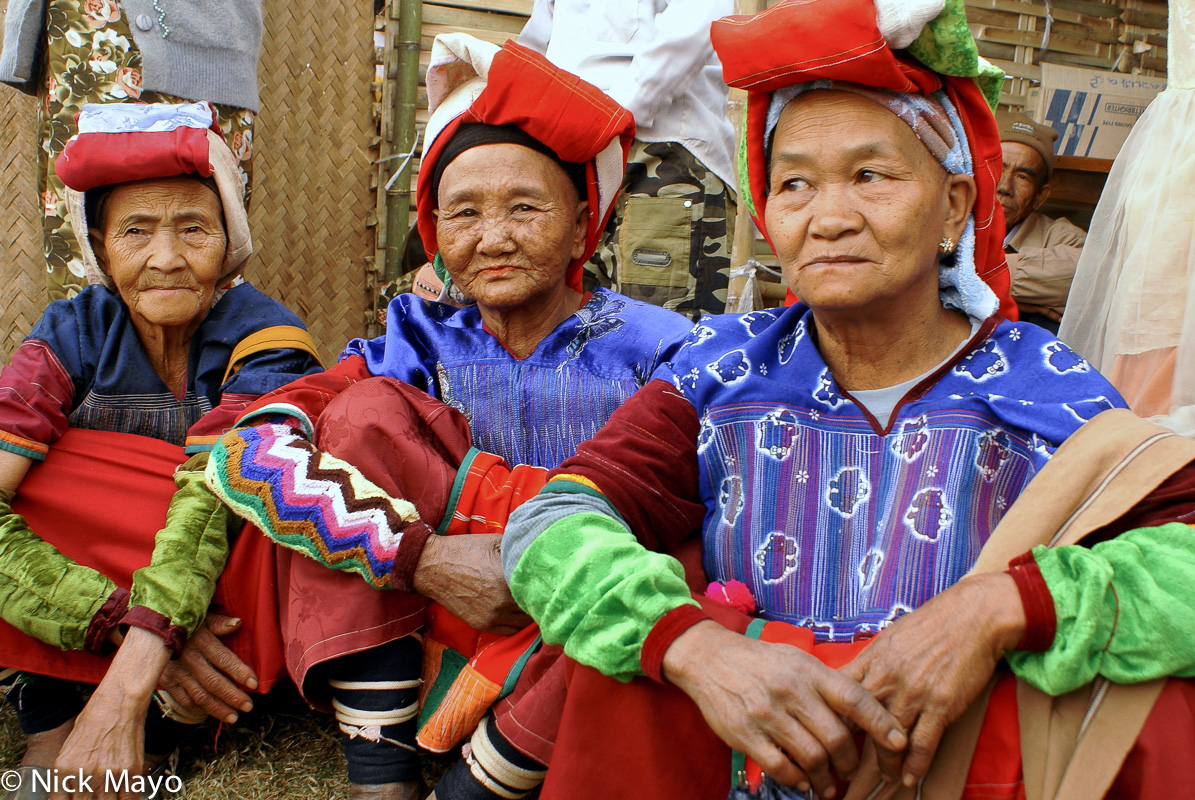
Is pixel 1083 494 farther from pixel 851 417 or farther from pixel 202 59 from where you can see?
pixel 202 59

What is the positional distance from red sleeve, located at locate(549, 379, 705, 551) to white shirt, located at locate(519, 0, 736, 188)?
1831 millimetres

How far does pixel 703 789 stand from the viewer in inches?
63.7

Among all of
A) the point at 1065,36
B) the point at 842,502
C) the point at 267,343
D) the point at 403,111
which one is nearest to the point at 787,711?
the point at 842,502

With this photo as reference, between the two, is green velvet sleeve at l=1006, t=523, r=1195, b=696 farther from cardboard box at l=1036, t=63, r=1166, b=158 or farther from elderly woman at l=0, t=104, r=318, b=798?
cardboard box at l=1036, t=63, r=1166, b=158

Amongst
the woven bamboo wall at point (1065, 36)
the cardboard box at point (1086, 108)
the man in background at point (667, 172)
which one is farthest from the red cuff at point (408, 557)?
the cardboard box at point (1086, 108)

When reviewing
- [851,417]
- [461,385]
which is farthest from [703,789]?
[461,385]

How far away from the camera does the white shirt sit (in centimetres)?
352

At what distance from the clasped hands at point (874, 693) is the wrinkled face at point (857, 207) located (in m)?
0.66

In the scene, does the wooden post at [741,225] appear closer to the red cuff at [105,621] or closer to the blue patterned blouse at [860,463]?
the blue patterned blouse at [860,463]

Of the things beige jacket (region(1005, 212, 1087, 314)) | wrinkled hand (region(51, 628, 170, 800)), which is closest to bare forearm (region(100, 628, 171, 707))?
wrinkled hand (region(51, 628, 170, 800))

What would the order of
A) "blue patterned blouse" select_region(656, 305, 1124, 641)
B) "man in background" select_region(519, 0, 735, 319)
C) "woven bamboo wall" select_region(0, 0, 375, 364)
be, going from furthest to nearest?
"woven bamboo wall" select_region(0, 0, 375, 364) < "man in background" select_region(519, 0, 735, 319) < "blue patterned blouse" select_region(656, 305, 1124, 641)

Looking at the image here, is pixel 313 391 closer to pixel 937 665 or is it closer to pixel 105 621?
pixel 105 621

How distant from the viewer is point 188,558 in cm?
229

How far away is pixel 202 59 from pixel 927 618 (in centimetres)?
349
